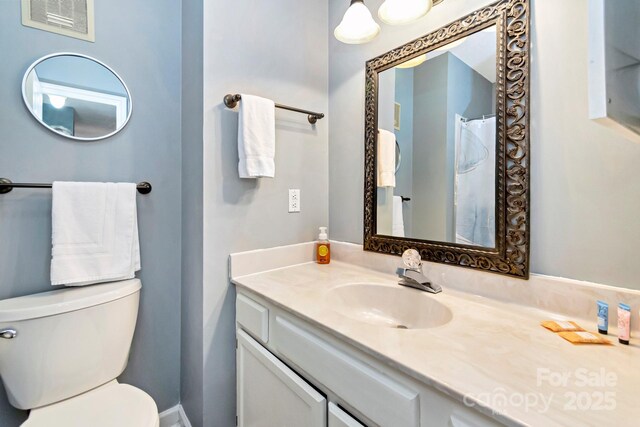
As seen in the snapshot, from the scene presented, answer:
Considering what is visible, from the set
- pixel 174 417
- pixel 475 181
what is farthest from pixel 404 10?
pixel 174 417

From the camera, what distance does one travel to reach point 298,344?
0.87 m

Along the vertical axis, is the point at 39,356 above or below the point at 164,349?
above

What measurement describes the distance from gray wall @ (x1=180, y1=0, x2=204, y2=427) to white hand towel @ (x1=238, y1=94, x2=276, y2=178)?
18cm

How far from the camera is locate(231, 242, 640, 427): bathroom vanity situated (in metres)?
0.49

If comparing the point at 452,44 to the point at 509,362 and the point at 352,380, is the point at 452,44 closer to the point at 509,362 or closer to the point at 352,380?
the point at 509,362

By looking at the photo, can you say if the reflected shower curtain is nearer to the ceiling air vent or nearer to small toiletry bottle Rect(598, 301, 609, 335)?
small toiletry bottle Rect(598, 301, 609, 335)

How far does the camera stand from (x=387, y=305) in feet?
3.64

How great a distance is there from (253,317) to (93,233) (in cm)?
74

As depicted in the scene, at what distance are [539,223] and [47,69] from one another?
73.7 inches

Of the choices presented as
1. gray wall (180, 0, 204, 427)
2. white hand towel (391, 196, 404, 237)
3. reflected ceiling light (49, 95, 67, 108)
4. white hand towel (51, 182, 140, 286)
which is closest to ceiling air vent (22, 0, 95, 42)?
reflected ceiling light (49, 95, 67, 108)

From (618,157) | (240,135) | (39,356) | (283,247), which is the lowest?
(39,356)

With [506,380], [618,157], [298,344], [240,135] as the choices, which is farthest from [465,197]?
[240,135]

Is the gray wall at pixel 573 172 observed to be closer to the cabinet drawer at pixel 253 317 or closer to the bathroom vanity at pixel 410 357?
the bathroom vanity at pixel 410 357

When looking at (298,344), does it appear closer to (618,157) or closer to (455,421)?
(455,421)
